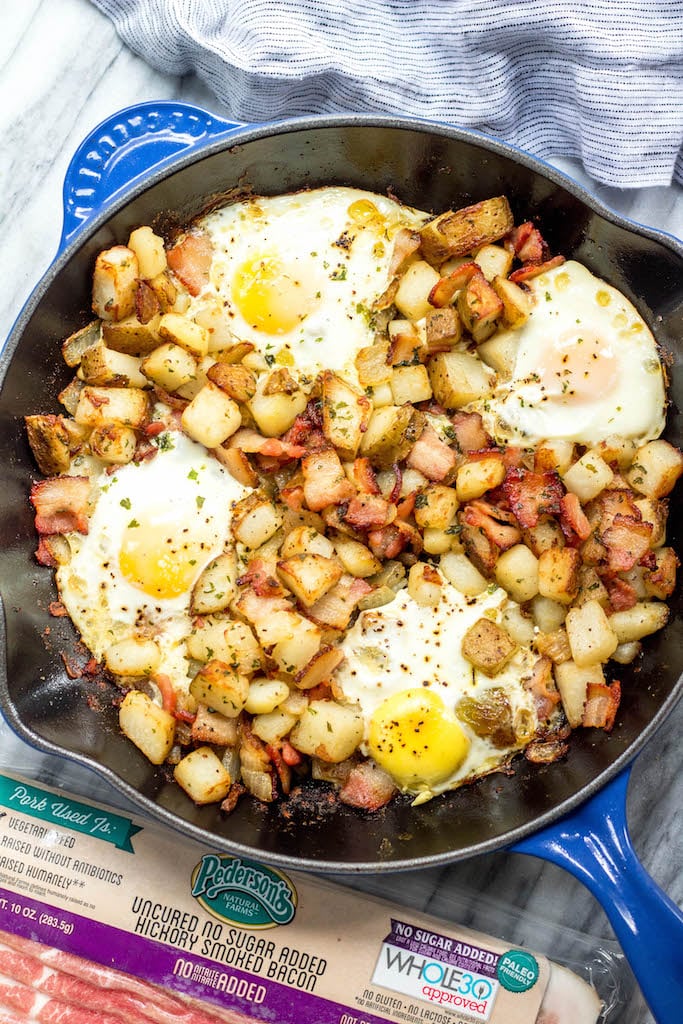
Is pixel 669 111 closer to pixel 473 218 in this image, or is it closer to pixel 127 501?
pixel 473 218

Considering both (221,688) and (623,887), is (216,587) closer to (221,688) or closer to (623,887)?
(221,688)

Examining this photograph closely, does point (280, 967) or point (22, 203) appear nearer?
point (280, 967)

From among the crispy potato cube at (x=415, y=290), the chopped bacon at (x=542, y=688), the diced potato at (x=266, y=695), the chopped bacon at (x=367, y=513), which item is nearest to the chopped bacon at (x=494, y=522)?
the chopped bacon at (x=367, y=513)

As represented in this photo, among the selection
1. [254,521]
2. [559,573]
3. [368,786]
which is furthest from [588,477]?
[368,786]

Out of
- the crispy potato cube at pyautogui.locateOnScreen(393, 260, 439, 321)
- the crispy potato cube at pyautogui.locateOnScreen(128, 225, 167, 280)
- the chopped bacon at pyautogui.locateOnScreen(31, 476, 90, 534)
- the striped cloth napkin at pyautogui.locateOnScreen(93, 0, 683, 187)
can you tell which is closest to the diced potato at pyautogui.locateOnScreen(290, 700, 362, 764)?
the chopped bacon at pyautogui.locateOnScreen(31, 476, 90, 534)

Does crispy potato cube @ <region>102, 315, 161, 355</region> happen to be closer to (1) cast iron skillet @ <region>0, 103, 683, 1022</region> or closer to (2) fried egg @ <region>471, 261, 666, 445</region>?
(1) cast iron skillet @ <region>0, 103, 683, 1022</region>

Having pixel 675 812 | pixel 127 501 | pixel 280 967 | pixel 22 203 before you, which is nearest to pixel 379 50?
pixel 22 203

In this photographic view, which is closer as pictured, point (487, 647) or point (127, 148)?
point (487, 647)
